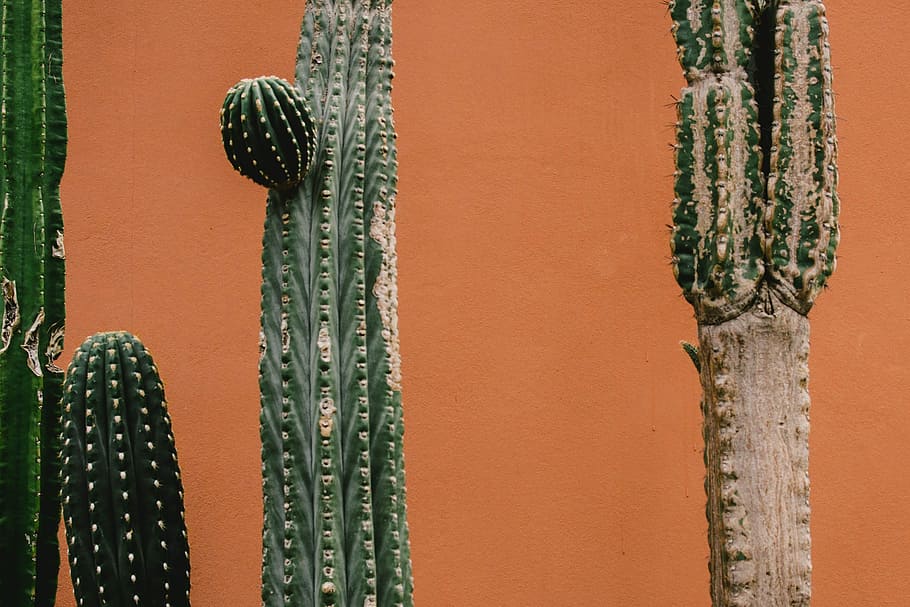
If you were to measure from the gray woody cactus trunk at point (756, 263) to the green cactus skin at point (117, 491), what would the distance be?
3.43 feet

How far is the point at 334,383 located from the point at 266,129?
1.49 ft

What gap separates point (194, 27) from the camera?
125 inches

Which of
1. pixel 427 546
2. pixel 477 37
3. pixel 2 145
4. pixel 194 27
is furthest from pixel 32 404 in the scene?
pixel 477 37

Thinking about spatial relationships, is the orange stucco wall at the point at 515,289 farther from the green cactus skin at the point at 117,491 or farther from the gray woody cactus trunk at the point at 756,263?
the gray woody cactus trunk at the point at 756,263

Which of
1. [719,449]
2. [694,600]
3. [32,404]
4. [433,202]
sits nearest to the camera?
[719,449]

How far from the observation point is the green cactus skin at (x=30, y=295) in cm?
212

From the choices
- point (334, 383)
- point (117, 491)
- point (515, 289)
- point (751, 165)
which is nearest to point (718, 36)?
point (751, 165)

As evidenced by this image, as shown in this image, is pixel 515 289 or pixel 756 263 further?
pixel 515 289

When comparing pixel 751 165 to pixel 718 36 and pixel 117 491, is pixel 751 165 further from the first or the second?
pixel 117 491

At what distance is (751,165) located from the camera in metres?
1.84

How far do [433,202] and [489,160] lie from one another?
0.21 meters

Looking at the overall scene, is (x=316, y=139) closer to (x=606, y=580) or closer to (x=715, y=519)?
(x=715, y=519)

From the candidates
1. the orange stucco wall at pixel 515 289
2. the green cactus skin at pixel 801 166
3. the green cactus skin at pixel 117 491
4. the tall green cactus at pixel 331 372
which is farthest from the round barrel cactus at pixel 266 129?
the orange stucco wall at pixel 515 289

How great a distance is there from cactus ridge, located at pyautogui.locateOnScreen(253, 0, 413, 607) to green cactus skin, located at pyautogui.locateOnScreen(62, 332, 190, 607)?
297 mm
